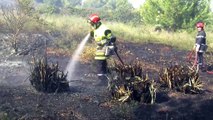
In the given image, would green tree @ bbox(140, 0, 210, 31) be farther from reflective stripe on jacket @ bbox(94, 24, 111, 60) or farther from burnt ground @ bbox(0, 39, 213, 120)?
reflective stripe on jacket @ bbox(94, 24, 111, 60)

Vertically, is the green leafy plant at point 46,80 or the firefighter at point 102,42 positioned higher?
the firefighter at point 102,42

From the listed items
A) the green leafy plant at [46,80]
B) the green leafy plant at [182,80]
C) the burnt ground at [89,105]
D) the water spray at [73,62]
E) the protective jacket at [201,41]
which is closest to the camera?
the burnt ground at [89,105]

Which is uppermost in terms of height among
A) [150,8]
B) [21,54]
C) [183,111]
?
[150,8]

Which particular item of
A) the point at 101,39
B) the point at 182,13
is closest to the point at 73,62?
the point at 101,39

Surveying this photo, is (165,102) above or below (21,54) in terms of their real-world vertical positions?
below

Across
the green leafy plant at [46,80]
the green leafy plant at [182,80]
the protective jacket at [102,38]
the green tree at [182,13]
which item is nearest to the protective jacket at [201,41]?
the green leafy plant at [182,80]

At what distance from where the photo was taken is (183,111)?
24.0ft

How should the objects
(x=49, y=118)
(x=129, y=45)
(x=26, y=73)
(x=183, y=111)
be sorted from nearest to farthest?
(x=49, y=118) → (x=183, y=111) → (x=26, y=73) → (x=129, y=45)

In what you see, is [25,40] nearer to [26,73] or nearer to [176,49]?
[26,73]

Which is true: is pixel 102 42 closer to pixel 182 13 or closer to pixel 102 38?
pixel 102 38

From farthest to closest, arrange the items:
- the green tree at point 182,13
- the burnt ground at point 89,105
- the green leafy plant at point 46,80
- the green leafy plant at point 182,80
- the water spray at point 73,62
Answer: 1. the green tree at point 182,13
2. the water spray at point 73,62
3. the green leafy plant at point 182,80
4. the green leafy plant at point 46,80
5. the burnt ground at point 89,105

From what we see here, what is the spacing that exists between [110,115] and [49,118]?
4.11ft

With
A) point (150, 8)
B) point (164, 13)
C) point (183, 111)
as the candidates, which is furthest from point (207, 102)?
point (150, 8)

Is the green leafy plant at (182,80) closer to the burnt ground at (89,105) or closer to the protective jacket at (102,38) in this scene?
the burnt ground at (89,105)
